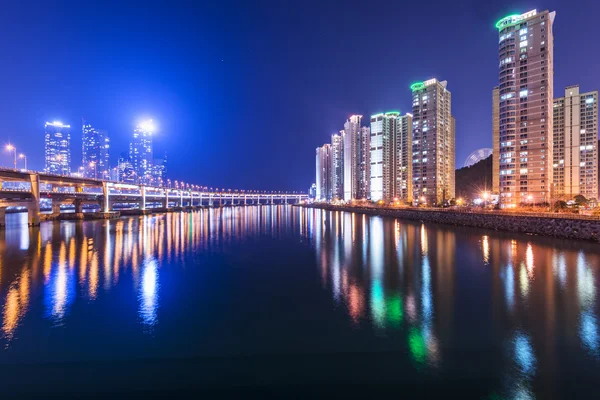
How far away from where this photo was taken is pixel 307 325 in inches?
422

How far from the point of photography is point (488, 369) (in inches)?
304

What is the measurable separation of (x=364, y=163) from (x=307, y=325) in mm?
170033

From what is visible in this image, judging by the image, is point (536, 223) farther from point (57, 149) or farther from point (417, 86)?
point (57, 149)

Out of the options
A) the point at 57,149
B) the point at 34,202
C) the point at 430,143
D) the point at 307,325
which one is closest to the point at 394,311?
the point at 307,325

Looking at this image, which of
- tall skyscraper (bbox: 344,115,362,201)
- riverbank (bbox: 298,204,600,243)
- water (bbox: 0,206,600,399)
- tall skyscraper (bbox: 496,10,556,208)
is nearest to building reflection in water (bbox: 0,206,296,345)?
water (bbox: 0,206,600,399)

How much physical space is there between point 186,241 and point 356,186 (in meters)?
156

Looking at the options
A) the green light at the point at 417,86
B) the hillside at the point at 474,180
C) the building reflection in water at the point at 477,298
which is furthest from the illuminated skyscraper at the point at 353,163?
the building reflection in water at the point at 477,298

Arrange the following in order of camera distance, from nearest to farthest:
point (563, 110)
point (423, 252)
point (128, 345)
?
point (128, 345) → point (423, 252) → point (563, 110)

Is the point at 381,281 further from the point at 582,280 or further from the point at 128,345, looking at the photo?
the point at 128,345

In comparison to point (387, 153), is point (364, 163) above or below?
below

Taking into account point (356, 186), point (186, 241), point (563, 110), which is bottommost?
point (186, 241)

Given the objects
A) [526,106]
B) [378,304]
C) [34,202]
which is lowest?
[378,304]

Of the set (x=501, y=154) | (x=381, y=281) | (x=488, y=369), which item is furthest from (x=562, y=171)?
(x=488, y=369)

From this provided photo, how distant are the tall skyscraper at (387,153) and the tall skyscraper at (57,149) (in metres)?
181
